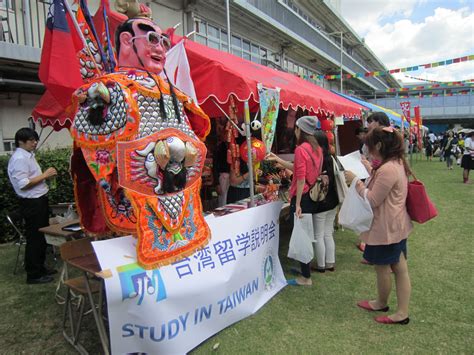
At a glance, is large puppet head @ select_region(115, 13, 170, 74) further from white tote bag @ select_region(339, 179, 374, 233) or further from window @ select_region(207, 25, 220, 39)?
window @ select_region(207, 25, 220, 39)

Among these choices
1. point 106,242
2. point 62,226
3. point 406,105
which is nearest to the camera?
point 106,242

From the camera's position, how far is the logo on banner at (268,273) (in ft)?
11.3

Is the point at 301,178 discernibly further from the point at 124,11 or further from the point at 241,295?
the point at 124,11

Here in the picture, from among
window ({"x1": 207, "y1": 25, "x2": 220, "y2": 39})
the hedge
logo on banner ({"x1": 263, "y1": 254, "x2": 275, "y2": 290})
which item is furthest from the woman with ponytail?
window ({"x1": 207, "y1": 25, "x2": 220, "y2": 39})

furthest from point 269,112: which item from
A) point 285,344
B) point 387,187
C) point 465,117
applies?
point 465,117

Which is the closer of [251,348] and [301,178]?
[251,348]

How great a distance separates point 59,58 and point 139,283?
227 cm

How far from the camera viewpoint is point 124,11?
114 inches

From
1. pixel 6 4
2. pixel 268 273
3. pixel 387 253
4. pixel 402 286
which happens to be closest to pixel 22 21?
pixel 6 4

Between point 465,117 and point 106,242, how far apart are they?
4364 cm

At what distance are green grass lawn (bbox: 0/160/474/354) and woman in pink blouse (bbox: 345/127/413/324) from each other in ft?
1.27

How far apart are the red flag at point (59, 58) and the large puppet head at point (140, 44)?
720 millimetres

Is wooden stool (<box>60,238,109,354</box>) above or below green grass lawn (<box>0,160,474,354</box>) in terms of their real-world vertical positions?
above

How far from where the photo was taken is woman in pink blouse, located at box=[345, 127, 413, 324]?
269cm
